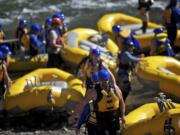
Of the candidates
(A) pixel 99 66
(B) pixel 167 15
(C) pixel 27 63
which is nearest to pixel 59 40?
(C) pixel 27 63

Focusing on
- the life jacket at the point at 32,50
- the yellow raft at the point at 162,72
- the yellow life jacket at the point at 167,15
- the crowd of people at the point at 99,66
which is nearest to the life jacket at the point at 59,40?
the crowd of people at the point at 99,66

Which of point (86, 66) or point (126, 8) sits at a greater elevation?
point (86, 66)

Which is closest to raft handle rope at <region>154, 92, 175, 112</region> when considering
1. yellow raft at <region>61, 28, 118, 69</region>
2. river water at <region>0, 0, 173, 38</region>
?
yellow raft at <region>61, 28, 118, 69</region>

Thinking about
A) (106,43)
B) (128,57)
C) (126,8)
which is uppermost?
(128,57)

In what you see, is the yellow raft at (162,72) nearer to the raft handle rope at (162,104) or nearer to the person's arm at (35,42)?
the raft handle rope at (162,104)

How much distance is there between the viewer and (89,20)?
17.7 metres

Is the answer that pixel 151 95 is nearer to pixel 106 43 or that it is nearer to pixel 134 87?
pixel 134 87

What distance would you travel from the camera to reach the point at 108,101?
288 inches

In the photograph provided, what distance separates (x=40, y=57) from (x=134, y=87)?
242cm

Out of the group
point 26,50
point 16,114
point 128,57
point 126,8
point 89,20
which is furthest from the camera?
point 126,8

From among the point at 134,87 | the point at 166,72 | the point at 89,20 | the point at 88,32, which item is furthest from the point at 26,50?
the point at 89,20

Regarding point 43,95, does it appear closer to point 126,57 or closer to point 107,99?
point 126,57

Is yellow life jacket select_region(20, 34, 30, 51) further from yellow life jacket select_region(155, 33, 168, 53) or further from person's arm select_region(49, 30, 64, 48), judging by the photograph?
yellow life jacket select_region(155, 33, 168, 53)

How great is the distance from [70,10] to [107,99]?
1215 centimetres
